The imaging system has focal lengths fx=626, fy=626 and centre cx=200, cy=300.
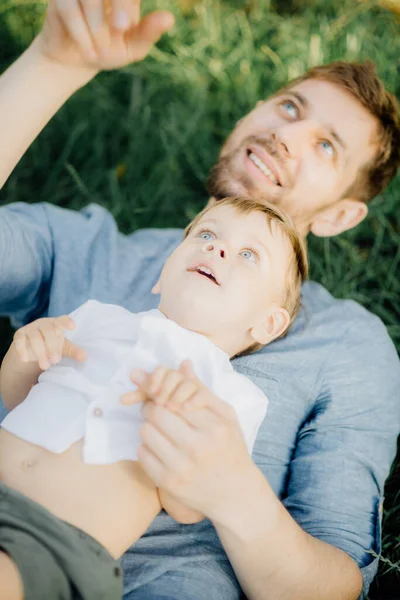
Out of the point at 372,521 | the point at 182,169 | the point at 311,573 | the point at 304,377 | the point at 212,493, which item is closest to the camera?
the point at 212,493

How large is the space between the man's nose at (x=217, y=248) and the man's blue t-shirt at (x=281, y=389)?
42cm

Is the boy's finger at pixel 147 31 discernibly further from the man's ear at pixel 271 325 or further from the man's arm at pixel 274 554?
the man's arm at pixel 274 554

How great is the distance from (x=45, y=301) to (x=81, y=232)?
29 centimetres

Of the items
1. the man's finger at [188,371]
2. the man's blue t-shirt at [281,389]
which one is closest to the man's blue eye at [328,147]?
the man's blue t-shirt at [281,389]

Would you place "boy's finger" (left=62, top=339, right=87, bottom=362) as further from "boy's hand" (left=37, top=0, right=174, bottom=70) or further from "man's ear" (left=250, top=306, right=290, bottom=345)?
"boy's hand" (left=37, top=0, right=174, bottom=70)

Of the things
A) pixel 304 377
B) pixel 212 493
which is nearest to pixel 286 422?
pixel 304 377

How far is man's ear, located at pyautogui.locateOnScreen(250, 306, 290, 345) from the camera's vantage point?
1884 mm

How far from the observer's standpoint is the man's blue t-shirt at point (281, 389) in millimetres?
Result: 1815

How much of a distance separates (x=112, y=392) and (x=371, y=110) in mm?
1727

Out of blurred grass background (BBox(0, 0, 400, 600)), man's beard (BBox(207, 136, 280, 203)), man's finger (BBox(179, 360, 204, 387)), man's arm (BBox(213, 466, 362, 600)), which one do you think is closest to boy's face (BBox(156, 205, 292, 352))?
man's finger (BBox(179, 360, 204, 387))

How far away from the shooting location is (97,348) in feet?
5.54

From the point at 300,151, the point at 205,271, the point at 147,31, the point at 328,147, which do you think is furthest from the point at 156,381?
the point at 328,147

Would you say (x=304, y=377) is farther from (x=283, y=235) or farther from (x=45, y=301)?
(x=45, y=301)

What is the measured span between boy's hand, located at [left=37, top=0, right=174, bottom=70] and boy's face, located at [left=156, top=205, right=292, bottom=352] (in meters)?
0.53
